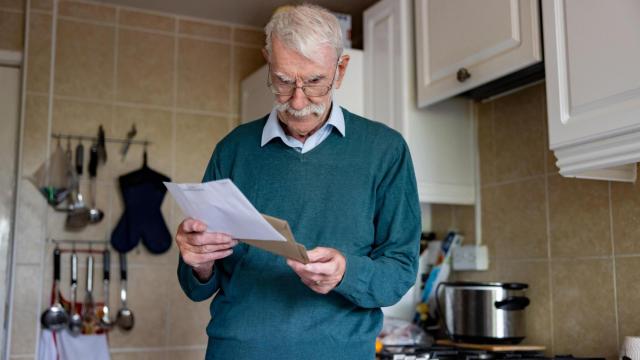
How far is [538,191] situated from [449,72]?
0.46 m

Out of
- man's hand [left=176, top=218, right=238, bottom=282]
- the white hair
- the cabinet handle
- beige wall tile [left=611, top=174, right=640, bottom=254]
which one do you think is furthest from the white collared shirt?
beige wall tile [left=611, top=174, right=640, bottom=254]

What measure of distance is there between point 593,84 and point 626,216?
0.48 metres

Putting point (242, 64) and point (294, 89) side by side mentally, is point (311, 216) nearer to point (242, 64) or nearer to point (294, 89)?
point (294, 89)

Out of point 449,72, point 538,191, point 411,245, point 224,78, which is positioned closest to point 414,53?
point 449,72

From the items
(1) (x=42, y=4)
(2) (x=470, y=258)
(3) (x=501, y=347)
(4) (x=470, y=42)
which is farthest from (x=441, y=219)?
(1) (x=42, y=4)

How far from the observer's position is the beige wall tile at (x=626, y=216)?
76.0 inches

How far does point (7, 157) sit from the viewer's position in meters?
2.90

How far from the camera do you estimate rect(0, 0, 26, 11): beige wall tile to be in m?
2.90

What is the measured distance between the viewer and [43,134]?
285 cm

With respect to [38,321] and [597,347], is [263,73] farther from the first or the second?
[597,347]

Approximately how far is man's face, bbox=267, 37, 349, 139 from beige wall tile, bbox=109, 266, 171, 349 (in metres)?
1.80

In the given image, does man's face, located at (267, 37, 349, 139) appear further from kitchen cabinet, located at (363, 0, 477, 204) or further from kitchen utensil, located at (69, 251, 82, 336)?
kitchen utensil, located at (69, 251, 82, 336)

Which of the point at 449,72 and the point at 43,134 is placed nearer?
the point at 449,72

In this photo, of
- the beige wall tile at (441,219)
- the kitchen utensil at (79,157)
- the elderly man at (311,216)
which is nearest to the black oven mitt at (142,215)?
the kitchen utensil at (79,157)
